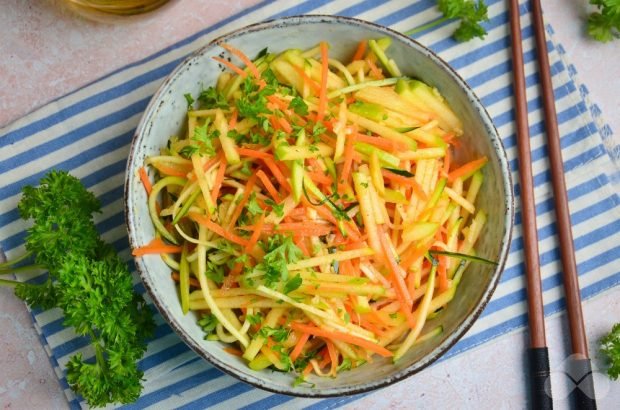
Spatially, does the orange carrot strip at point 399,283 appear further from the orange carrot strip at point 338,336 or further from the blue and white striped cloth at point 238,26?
the blue and white striped cloth at point 238,26

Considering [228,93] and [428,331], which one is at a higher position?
[228,93]

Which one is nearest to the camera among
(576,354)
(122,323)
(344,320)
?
(344,320)

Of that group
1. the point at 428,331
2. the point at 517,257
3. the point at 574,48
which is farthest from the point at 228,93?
the point at 574,48

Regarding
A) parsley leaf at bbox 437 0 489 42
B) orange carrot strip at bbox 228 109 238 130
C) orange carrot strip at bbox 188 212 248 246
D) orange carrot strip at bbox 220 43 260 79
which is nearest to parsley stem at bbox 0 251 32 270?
orange carrot strip at bbox 188 212 248 246

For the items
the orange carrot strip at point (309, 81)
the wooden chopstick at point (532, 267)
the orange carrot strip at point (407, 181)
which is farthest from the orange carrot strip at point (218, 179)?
the wooden chopstick at point (532, 267)

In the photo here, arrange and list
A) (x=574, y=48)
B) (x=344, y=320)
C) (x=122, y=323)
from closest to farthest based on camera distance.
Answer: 1. (x=344, y=320)
2. (x=122, y=323)
3. (x=574, y=48)

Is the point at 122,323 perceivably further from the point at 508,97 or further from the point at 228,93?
the point at 508,97

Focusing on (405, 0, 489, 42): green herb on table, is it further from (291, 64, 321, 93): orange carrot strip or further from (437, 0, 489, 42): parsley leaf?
(291, 64, 321, 93): orange carrot strip
